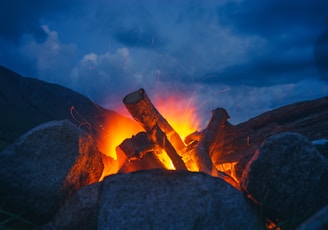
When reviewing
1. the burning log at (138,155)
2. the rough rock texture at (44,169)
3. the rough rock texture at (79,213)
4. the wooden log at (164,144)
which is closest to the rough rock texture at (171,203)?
the rough rock texture at (79,213)

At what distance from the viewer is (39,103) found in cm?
4897

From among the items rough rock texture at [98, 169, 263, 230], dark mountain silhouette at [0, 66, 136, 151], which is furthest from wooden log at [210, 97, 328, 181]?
dark mountain silhouette at [0, 66, 136, 151]

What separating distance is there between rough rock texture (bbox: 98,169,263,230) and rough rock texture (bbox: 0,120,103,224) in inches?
25.7

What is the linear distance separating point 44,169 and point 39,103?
50100 millimetres

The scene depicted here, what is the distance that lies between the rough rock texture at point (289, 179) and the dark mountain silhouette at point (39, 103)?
37.7 metres

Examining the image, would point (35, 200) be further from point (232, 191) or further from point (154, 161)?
point (232, 191)

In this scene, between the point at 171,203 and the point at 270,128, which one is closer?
the point at 171,203

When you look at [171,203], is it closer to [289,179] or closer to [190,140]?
[289,179]

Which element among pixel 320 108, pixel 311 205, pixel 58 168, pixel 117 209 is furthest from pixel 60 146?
pixel 320 108

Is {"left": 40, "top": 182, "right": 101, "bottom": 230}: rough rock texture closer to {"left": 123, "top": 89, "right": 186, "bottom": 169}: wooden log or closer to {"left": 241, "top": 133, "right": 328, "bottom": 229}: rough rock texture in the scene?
{"left": 123, "top": 89, "right": 186, "bottom": 169}: wooden log

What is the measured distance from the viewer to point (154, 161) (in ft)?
14.5

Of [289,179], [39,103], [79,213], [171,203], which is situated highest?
[39,103]

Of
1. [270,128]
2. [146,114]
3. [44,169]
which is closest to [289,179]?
[146,114]

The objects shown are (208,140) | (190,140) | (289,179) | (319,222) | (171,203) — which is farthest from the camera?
(190,140)
